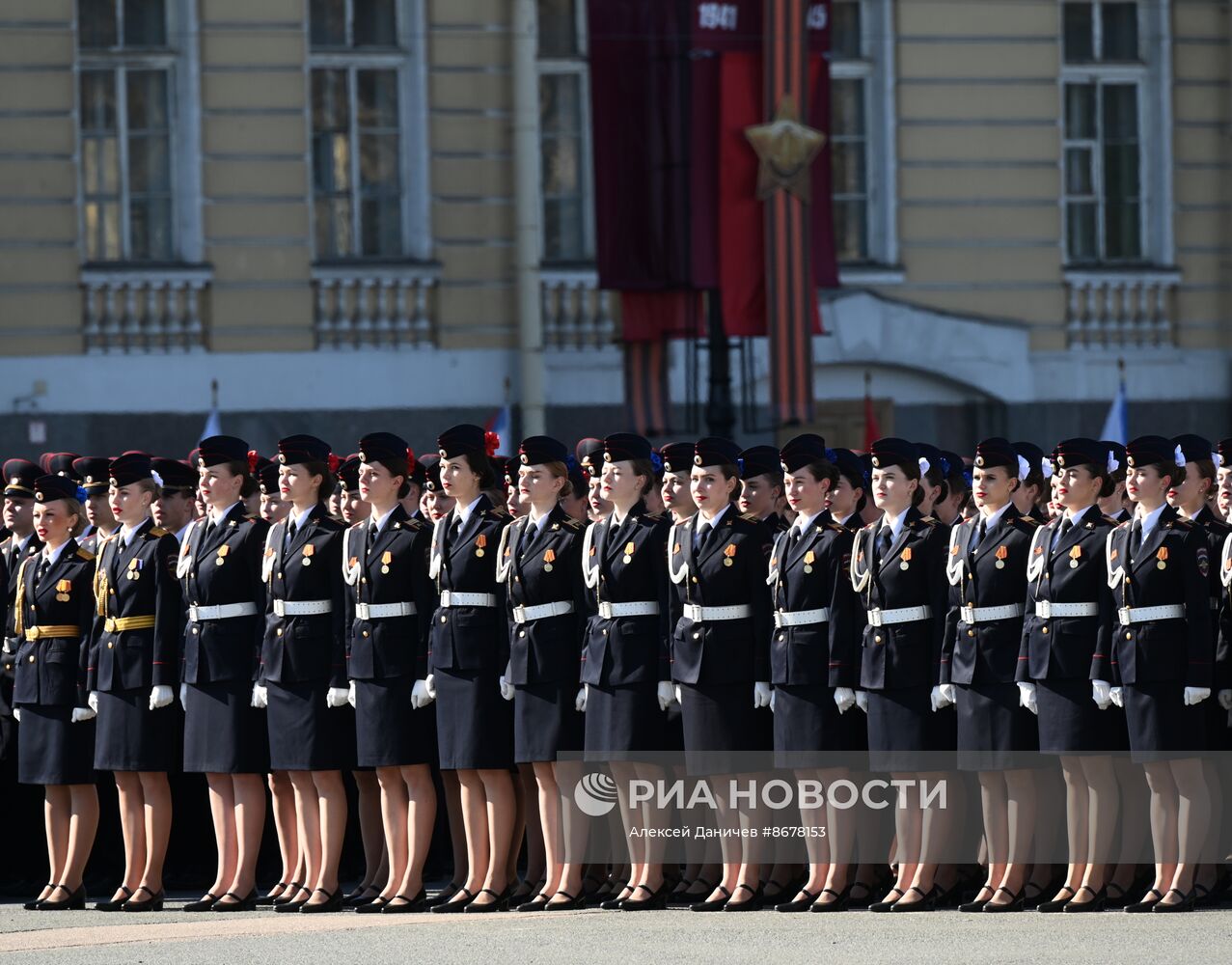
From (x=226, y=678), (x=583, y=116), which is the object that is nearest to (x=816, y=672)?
(x=226, y=678)

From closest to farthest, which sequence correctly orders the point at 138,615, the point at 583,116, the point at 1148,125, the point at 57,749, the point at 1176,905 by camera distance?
the point at 1176,905
the point at 138,615
the point at 57,749
the point at 583,116
the point at 1148,125

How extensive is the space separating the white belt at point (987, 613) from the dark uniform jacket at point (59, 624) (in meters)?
3.27

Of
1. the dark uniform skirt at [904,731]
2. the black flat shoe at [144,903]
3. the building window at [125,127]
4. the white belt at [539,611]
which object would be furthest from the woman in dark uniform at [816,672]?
the building window at [125,127]

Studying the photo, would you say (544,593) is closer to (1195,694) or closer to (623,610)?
(623,610)

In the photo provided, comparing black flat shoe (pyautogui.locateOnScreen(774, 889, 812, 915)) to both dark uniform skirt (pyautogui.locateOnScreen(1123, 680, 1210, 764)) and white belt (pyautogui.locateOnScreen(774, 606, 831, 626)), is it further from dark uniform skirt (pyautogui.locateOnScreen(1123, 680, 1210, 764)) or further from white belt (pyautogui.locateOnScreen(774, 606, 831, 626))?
dark uniform skirt (pyautogui.locateOnScreen(1123, 680, 1210, 764))

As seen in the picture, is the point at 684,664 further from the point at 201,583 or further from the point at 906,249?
the point at 906,249

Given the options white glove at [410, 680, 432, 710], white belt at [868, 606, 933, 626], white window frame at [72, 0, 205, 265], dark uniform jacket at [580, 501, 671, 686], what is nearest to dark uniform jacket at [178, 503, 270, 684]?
white glove at [410, 680, 432, 710]

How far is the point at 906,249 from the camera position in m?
21.2

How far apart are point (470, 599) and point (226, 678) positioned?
94 centimetres

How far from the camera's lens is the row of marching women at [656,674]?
390 inches

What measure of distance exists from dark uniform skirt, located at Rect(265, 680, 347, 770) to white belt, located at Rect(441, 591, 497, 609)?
1.84 feet

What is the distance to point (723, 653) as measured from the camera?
33.6 feet

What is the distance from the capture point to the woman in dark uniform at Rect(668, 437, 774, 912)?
10.2 m

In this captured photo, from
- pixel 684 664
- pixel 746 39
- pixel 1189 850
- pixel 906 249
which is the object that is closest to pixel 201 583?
pixel 684 664
